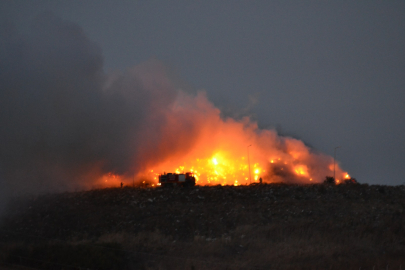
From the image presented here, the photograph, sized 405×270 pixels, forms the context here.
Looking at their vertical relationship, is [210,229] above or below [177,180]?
below

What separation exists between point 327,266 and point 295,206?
12.3 metres

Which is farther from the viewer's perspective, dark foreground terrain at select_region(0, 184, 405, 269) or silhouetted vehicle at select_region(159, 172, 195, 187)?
silhouetted vehicle at select_region(159, 172, 195, 187)

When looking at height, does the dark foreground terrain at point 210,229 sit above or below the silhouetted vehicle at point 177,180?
below

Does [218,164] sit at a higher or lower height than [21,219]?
higher

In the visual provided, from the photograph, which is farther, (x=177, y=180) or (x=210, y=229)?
Answer: (x=177, y=180)

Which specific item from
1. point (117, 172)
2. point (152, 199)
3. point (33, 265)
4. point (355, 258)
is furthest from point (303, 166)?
point (33, 265)

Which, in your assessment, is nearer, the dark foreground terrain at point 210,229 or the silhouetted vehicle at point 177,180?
the dark foreground terrain at point 210,229

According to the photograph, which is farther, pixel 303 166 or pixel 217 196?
pixel 303 166

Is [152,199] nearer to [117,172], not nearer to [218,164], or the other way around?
[117,172]

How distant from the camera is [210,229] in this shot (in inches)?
940

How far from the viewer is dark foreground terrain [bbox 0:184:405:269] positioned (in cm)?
1688

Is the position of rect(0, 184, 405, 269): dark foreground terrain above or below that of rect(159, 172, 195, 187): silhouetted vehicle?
below

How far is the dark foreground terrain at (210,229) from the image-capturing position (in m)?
16.9

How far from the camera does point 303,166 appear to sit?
62188 mm
